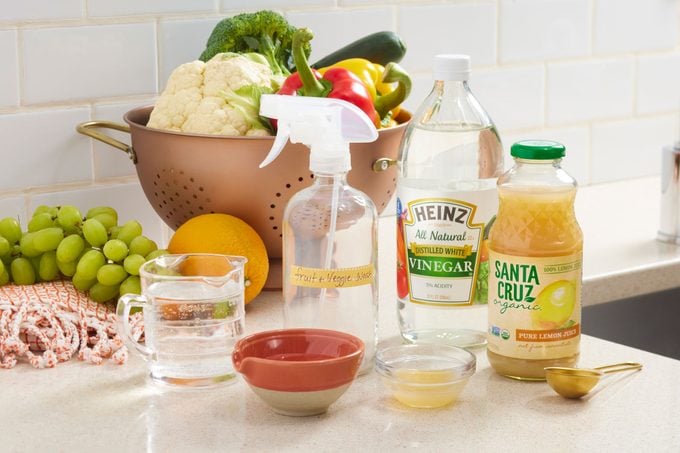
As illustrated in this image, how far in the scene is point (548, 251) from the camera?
0.99m

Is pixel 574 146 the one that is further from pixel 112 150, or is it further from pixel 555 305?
pixel 555 305

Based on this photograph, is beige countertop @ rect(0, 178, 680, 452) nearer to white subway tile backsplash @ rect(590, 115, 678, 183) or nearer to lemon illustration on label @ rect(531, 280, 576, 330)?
lemon illustration on label @ rect(531, 280, 576, 330)

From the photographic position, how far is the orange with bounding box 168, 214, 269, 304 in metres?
1.21

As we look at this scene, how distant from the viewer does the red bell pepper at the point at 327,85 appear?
1.22m

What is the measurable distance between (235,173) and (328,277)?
254 mm

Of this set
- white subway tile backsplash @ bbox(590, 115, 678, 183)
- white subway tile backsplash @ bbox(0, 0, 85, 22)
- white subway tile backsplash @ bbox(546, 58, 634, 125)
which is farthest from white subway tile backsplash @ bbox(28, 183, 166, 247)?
white subway tile backsplash @ bbox(590, 115, 678, 183)

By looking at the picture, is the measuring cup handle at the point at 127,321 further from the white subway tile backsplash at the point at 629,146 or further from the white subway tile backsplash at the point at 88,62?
the white subway tile backsplash at the point at 629,146

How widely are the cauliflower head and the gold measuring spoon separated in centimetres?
45

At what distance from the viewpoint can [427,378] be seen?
0.96m

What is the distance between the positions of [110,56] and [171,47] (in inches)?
3.6

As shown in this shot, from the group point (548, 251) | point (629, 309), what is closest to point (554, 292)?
point (548, 251)

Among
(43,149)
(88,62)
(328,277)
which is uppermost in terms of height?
(88,62)

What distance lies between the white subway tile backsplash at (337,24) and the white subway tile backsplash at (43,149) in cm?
36

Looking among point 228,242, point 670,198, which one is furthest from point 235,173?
point 670,198
